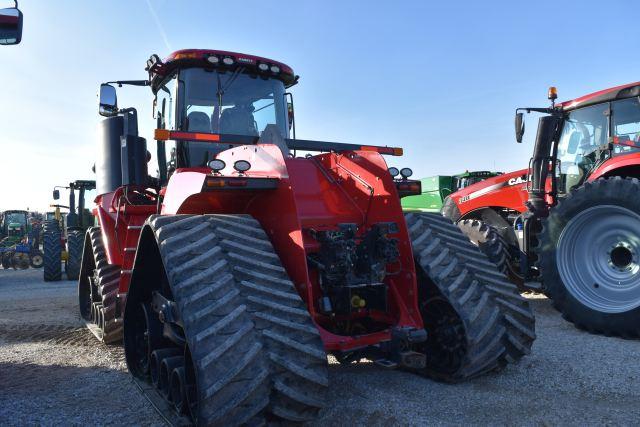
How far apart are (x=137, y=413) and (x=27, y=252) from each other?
1805 cm

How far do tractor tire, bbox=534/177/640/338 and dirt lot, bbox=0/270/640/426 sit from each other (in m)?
0.30

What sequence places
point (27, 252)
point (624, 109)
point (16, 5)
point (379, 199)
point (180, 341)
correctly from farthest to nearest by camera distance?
point (27, 252)
point (624, 109)
point (379, 199)
point (180, 341)
point (16, 5)

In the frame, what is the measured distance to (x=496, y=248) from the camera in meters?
7.69

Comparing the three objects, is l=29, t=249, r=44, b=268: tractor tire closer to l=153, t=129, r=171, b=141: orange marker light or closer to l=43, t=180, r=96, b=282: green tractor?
l=43, t=180, r=96, b=282: green tractor

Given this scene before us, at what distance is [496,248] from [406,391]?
4.45 m

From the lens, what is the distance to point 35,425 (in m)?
3.35

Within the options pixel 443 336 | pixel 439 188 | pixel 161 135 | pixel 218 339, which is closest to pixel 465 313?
pixel 443 336

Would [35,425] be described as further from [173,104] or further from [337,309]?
[173,104]

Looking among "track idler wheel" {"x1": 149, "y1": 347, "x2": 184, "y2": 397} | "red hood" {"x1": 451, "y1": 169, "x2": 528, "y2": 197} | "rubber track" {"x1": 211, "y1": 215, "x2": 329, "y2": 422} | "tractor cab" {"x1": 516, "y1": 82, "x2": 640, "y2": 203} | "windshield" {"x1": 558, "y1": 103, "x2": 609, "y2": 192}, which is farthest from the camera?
"red hood" {"x1": 451, "y1": 169, "x2": 528, "y2": 197}

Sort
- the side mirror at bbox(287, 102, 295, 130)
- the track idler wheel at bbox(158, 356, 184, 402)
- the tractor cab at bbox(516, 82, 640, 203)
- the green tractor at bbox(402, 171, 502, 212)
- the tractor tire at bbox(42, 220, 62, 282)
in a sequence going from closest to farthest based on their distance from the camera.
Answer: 1. the track idler wheel at bbox(158, 356, 184, 402)
2. the side mirror at bbox(287, 102, 295, 130)
3. the tractor cab at bbox(516, 82, 640, 203)
4. the tractor tire at bbox(42, 220, 62, 282)
5. the green tractor at bbox(402, 171, 502, 212)

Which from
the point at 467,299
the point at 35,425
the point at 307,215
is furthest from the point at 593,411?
the point at 35,425

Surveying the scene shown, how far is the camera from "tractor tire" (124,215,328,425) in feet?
8.56

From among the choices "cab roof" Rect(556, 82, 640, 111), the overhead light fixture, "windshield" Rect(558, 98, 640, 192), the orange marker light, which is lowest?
the overhead light fixture

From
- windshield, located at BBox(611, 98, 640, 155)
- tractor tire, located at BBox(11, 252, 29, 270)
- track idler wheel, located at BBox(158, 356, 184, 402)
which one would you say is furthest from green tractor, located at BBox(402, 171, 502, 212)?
track idler wheel, located at BBox(158, 356, 184, 402)
